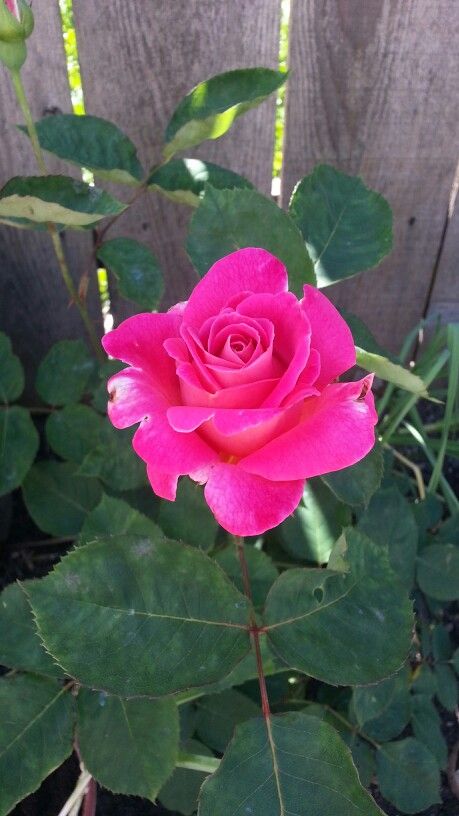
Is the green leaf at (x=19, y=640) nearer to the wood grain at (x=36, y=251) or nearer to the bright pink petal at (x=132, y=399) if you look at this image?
the bright pink petal at (x=132, y=399)

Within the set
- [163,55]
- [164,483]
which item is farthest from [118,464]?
[163,55]

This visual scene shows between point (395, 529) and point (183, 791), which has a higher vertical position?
point (395, 529)

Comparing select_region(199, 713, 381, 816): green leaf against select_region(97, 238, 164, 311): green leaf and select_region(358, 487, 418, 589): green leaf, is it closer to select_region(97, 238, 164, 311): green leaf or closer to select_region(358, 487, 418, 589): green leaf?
select_region(358, 487, 418, 589): green leaf

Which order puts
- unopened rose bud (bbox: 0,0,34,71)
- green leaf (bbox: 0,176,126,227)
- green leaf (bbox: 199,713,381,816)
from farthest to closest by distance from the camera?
1. green leaf (bbox: 0,176,126,227)
2. unopened rose bud (bbox: 0,0,34,71)
3. green leaf (bbox: 199,713,381,816)

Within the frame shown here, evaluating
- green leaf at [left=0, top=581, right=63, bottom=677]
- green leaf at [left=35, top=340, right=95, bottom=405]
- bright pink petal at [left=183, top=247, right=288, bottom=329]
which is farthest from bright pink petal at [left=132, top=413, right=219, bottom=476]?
green leaf at [left=35, top=340, right=95, bottom=405]

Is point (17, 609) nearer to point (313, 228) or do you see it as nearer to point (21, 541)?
point (313, 228)

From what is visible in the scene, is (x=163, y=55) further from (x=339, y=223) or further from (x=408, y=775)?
(x=408, y=775)

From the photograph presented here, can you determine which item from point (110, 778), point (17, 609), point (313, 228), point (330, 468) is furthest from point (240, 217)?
point (110, 778)
